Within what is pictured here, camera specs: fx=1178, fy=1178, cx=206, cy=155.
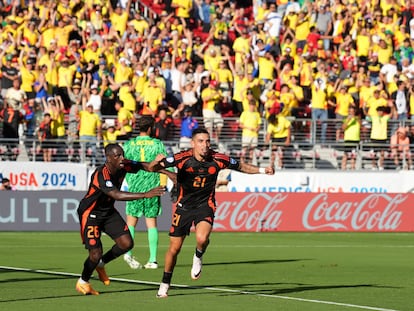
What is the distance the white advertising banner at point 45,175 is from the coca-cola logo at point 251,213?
3.87m

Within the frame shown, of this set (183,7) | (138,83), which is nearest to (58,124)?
(138,83)

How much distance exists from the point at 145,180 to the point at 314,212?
14.0 metres

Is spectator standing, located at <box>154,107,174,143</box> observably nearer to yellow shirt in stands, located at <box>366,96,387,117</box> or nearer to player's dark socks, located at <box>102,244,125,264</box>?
yellow shirt in stands, located at <box>366,96,387,117</box>

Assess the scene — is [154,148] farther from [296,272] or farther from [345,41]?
[345,41]

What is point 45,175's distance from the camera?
103 ft

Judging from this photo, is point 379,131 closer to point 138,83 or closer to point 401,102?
point 401,102

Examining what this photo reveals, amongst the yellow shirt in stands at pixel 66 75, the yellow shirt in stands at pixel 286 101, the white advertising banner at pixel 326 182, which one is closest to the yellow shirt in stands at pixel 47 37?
the yellow shirt in stands at pixel 66 75

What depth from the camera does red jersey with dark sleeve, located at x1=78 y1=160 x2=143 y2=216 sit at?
44.9 ft

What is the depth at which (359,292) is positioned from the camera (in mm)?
14500

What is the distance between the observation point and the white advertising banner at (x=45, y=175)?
30891 millimetres

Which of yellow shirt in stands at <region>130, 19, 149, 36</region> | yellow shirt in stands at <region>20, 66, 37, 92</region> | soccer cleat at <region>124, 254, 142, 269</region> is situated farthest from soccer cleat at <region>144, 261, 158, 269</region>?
yellow shirt in stands at <region>130, 19, 149, 36</region>

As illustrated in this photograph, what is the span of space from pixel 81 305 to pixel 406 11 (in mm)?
28205

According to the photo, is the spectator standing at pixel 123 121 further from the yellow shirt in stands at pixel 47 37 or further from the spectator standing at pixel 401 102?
the spectator standing at pixel 401 102

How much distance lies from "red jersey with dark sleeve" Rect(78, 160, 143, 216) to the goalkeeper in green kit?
382 centimetres
